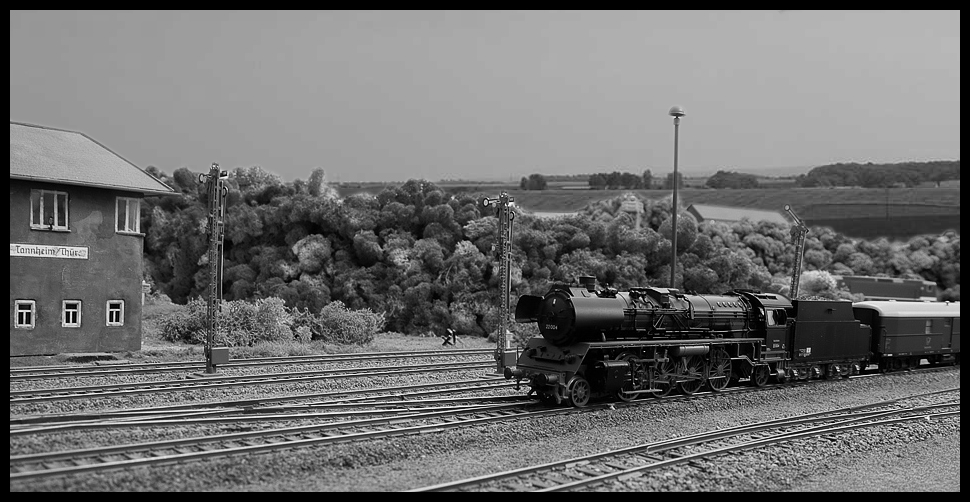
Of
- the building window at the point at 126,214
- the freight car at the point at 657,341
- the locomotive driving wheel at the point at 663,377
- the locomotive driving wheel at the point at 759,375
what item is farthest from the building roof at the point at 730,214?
the building window at the point at 126,214

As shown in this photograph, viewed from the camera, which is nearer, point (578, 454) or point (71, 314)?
point (578, 454)

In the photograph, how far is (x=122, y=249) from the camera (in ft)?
76.7

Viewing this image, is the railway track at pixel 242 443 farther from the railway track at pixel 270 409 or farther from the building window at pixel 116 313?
the building window at pixel 116 313

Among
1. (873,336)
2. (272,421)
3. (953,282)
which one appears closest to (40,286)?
(272,421)

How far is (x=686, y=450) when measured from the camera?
1238 cm

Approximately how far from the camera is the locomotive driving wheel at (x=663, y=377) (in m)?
16.9

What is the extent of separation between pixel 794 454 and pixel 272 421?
28.1 ft

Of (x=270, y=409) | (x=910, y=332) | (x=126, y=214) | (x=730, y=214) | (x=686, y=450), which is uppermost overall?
(x=730, y=214)

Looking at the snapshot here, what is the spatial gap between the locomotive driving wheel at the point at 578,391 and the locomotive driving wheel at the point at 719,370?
370 cm

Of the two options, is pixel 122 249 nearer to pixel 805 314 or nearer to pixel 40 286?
pixel 40 286

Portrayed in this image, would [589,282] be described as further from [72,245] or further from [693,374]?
[72,245]

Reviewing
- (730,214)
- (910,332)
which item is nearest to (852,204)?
(730,214)

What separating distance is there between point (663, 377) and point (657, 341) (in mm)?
912

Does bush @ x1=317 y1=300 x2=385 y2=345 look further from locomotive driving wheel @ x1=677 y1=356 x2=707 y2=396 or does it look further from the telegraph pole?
locomotive driving wheel @ x1=677 y1=356 x2=707 y2=396
